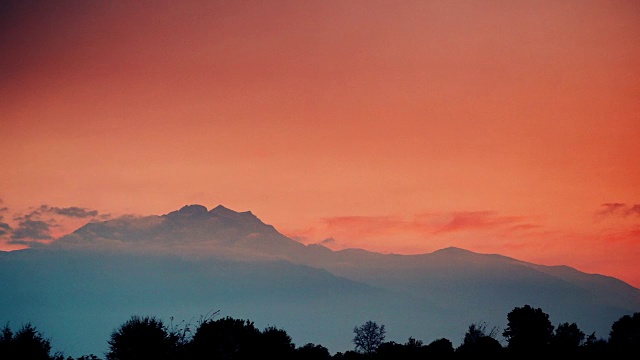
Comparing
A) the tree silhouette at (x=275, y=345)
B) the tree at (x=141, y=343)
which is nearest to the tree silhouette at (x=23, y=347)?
the tree at (x=141, y=343)

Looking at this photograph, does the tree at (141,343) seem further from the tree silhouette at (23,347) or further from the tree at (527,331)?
the tree at (527,331)

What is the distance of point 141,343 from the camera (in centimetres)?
9731

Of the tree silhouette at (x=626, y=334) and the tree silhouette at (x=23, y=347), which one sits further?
the tree silhouette at (x=626, y=334)

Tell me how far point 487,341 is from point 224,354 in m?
49.4

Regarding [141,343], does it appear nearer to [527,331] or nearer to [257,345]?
[257,345]

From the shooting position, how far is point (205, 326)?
114250mm

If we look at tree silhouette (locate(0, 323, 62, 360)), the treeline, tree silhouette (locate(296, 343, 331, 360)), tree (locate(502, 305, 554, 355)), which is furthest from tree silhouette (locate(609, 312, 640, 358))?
tree silhouette (locate(0, 323, 62, 360))

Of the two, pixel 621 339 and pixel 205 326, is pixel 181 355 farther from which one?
pixel 621 339

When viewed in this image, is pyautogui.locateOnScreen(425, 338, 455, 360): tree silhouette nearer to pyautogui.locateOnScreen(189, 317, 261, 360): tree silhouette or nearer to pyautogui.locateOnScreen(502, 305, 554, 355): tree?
pyautogui.locateOnScreen(502, 305, 554, 355): tree

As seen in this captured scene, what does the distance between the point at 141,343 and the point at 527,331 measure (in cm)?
7703

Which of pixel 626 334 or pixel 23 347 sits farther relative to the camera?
pixel 626 334

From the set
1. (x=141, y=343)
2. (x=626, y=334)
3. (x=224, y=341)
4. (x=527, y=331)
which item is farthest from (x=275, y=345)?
(x=626, y=334)

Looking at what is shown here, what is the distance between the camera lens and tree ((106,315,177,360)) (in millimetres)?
96812

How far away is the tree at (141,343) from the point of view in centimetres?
9681
